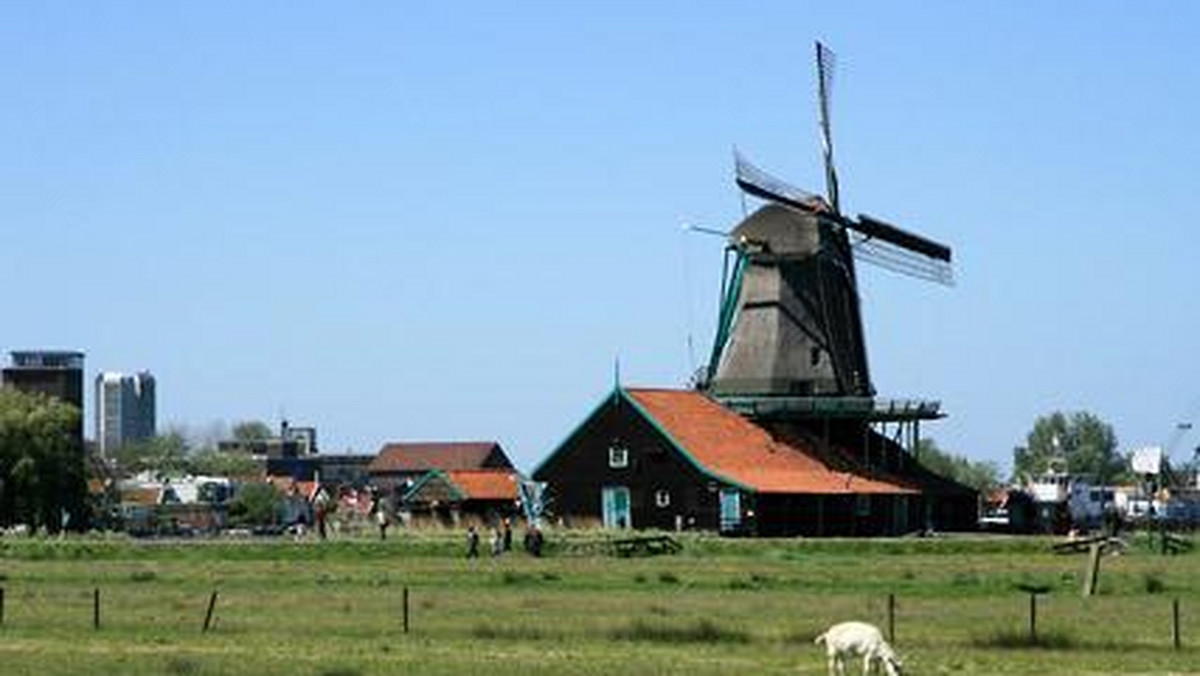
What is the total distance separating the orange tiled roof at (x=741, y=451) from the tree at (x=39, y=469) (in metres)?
35.6

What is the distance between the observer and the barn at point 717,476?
95.6 meters

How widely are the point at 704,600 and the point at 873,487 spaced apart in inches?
1821

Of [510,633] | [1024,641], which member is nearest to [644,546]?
[510,633]

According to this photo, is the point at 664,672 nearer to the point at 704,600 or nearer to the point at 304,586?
the point at 704,600

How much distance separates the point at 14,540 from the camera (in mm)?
90000

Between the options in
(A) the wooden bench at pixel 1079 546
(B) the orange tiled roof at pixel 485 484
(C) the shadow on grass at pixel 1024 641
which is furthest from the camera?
(B) the orange tiled roof at pixel 485 484

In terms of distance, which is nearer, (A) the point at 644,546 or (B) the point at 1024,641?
(B) the point at 1024,641

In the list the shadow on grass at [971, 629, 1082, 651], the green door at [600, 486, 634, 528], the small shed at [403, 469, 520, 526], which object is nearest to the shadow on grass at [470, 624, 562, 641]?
the shadow on grass at [971, 629, 1082, 651]

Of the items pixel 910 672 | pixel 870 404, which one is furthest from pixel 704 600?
pixel 870 404

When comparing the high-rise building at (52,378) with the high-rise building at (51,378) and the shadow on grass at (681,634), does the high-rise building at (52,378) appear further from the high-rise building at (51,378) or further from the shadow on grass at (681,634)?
the shadow on grass at (681,634)

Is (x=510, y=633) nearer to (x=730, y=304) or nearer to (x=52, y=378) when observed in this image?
(x=730, y=304)

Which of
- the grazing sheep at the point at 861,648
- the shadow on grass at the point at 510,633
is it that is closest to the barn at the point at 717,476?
the shadow on grass at the point at 510,633

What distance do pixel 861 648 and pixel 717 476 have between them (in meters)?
59.3

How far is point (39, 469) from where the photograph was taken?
12250 centimetres
